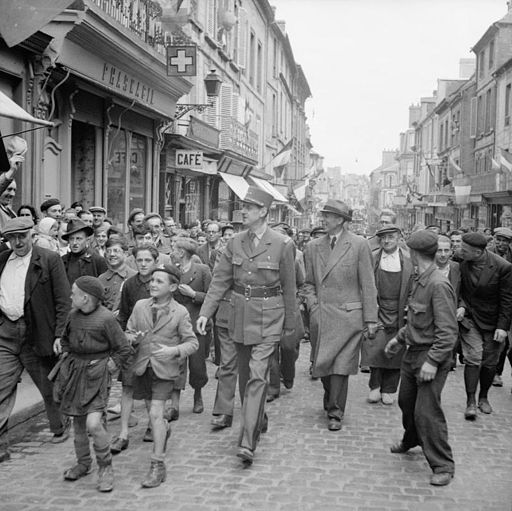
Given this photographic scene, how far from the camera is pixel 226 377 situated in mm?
6746

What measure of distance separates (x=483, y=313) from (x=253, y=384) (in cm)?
280

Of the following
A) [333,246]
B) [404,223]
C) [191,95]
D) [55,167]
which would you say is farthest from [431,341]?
[404,223]

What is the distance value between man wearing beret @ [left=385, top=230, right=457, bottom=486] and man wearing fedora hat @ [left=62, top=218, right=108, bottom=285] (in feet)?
10.2

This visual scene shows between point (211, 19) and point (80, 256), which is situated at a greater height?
point (211, 19)

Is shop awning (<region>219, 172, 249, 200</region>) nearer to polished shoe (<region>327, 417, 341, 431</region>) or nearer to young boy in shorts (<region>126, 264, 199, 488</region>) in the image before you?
polished shoe (<region>327, 417, 341, 431</region>)

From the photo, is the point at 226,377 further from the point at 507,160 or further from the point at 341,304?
the point at 507,160

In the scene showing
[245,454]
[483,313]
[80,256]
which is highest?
[80,256]

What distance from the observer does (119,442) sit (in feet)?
19.1

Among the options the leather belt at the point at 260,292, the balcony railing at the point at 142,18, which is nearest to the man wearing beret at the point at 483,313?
the leather belt at the point at 260,292

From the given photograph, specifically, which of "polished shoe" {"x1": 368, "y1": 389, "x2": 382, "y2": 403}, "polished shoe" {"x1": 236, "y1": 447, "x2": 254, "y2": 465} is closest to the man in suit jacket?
→ "polished shoe" {"x1": 236, "y1": 447, "x2": 254, "y2": 465}

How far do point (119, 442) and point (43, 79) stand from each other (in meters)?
6.29

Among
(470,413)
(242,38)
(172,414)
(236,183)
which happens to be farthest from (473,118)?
(172,414)

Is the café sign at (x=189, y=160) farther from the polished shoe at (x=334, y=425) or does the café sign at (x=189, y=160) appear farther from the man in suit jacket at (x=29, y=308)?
the man in suit jacket at (x=29, y=308)

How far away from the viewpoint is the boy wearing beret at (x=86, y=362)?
5.10m
